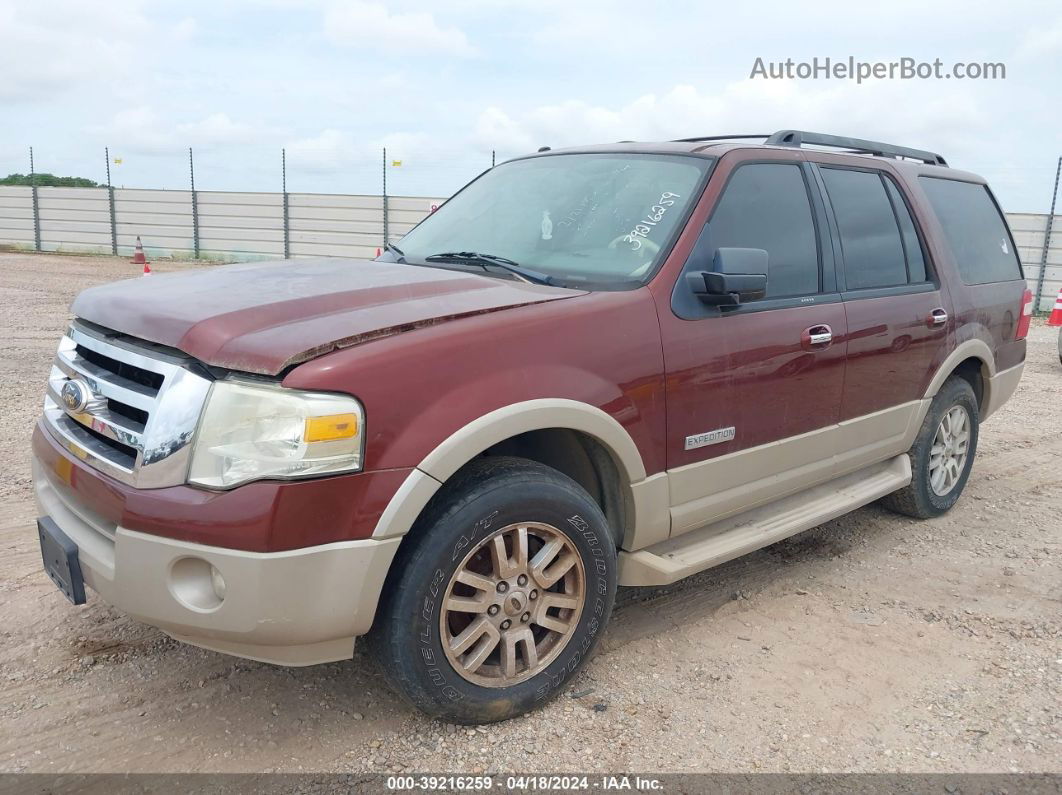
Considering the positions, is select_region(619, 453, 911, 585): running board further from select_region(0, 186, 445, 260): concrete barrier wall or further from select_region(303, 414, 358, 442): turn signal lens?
select_region(0, 186, 445, 260): concrete barrier wall

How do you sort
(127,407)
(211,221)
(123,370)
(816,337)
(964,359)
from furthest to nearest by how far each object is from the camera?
(211,221) → (964,359) → (816,337) → (123,370) → (127,407)

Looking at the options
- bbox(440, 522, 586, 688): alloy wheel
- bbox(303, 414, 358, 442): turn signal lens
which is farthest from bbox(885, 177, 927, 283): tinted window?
bbox(303, 414, 358, 442): turn signal lens

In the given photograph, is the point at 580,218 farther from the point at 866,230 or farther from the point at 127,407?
the point at 127,407

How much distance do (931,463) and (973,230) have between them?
1435 millimetres

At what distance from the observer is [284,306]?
8.51 ft

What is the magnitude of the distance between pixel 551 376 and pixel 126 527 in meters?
1.34

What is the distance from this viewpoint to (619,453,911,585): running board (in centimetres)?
318

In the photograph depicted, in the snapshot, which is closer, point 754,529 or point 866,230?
point 754,529

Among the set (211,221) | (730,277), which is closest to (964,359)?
(730,277)

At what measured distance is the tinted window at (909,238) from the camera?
4395 mm

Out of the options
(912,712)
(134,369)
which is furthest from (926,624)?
(134,369)

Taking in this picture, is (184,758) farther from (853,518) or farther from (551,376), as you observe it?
(853,518)

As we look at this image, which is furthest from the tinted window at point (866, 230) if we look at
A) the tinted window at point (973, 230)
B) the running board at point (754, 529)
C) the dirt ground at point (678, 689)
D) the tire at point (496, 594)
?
the tire at point (496, 594)

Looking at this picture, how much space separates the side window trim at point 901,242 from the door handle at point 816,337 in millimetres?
279
